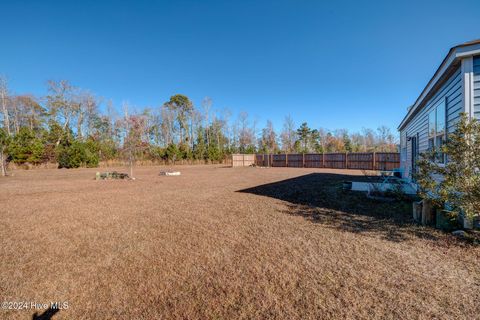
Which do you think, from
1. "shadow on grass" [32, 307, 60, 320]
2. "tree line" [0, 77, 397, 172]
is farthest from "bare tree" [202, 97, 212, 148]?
"shadow on grass" [32, 307, 60, 320]

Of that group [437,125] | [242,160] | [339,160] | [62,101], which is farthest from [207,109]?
[437,125]

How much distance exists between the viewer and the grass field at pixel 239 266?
180 centimetres

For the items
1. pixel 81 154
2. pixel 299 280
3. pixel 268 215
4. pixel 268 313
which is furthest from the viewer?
pixel 81 154

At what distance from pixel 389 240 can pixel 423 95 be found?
15.3 feet

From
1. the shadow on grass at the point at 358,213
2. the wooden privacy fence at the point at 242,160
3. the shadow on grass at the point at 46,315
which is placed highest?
the wooden privacy fence at the point at 242,160

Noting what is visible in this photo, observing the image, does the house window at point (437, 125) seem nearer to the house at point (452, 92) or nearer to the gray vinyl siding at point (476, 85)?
the house at point (452, 92)

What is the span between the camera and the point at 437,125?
5027 mm

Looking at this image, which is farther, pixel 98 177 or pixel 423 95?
pixel 98 177

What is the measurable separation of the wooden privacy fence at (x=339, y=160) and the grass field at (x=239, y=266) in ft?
46.3

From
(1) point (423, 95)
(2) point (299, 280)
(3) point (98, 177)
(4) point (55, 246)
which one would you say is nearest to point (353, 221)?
(2) point (299, 280)

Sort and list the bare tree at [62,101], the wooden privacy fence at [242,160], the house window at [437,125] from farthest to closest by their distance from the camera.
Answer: the bare tree at [62,101]
the wooden privacy fence at [242,160]
the house window at [437,125]

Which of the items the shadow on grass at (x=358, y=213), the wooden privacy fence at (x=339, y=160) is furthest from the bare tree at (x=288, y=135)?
the shadow on grass at (x=358, y=213)

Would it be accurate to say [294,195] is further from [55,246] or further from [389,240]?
[55,246]

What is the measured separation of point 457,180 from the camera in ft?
9.68
